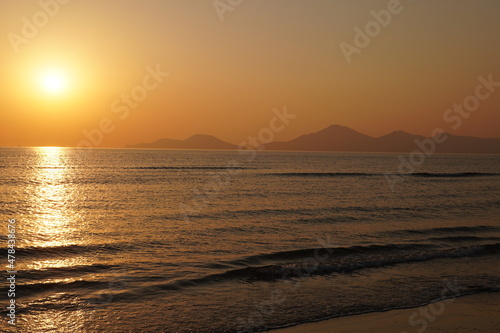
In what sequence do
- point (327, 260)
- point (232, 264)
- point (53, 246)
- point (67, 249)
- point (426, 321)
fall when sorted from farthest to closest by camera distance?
point (53, 246) → point (67, 249) → point (327, 260) → point (232, 264) → point (426, 321)

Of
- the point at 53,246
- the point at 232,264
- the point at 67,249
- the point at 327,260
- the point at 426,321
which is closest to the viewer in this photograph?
the point at 426,321

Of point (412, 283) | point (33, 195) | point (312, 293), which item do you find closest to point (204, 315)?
point (312, 293)

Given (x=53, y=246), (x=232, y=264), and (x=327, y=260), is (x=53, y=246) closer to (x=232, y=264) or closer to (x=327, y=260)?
(x=232, y=264)

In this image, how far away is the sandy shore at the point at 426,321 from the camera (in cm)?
1166

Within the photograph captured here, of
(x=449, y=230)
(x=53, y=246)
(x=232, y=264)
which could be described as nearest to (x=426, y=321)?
(x=232, y=264)

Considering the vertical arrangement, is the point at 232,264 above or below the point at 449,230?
above

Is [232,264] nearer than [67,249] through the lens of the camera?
Yes

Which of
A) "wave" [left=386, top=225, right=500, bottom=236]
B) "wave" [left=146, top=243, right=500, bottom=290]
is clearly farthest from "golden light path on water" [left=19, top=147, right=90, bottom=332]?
"wave" [left=386, top=225, right=500, bottom=236]

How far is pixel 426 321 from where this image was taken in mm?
12352

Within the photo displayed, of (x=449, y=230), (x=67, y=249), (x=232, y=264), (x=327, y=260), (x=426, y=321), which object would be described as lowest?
(x=449, y=230)

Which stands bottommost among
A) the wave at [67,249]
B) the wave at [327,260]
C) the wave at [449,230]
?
the wave at [449,230]

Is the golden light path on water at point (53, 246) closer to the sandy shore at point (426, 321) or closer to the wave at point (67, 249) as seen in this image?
the wave at point (67, 249)

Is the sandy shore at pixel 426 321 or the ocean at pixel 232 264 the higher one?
the ocean at pixel 232 264

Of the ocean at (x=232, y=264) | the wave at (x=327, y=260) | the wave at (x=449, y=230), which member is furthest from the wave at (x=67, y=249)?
the wave at (x=449, y=230)
